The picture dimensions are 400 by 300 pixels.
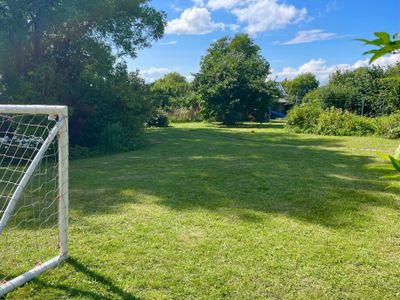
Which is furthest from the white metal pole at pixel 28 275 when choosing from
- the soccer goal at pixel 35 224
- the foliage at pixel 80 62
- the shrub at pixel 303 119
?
the shrub at pixel 303 119

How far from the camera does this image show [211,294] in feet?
9.11

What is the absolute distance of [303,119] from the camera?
58.9ft

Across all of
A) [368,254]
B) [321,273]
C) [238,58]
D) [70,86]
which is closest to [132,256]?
[321,273]

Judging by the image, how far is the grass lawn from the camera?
2877 mm

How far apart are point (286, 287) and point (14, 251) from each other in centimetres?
263

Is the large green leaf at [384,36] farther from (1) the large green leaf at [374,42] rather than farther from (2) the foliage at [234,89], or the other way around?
(2) the foliage at [234,89]

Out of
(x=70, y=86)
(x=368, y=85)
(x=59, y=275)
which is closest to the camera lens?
(x=59, y=275)

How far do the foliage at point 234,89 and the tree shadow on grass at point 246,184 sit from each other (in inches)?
515

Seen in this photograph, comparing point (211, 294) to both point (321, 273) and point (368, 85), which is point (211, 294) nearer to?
point (321, 273)

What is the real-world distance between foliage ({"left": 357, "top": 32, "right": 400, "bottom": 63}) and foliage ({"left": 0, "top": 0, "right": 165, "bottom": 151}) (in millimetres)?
10111

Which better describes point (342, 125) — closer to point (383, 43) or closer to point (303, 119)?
point (303, 119)

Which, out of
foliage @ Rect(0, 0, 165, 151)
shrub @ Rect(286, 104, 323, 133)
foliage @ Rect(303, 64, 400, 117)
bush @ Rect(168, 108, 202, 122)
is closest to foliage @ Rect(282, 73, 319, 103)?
bush @ Rect(168, 108, 202, 122)

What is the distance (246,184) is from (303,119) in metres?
12.8

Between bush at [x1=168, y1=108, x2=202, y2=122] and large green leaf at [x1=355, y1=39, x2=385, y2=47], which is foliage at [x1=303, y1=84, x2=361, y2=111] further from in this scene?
large green leaf at [x1=355, y1=39, x2=385, y2=47]
